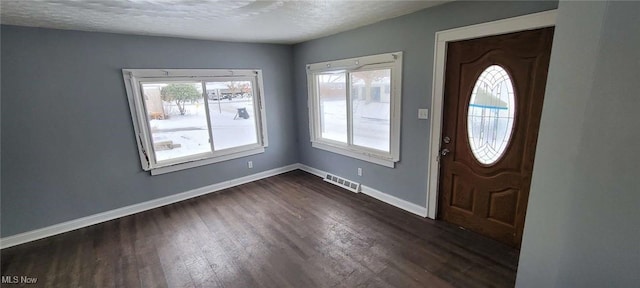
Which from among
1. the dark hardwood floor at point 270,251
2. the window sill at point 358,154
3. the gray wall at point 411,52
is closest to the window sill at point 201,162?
the dark hardwood floor at point 270,251

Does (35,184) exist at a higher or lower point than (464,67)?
lower

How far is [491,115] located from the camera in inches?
97.5

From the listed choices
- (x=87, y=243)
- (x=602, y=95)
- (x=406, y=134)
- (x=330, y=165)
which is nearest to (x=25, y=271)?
(x=87, y=243)

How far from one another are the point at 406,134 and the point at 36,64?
417 centimetres

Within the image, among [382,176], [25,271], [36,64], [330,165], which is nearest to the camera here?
[25,271]

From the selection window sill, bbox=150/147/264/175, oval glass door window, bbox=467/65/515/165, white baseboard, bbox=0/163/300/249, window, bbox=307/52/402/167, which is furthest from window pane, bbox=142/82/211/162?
oval glass door window, bbox=467/65/515/165

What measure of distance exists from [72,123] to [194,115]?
1.34 metres

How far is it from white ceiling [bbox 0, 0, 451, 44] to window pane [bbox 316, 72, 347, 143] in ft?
2.77

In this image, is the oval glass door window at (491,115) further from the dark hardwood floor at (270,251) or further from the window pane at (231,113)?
the window pane at (231,113)

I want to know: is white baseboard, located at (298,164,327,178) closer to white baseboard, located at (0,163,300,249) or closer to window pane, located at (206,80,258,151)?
white baseboard, located at (0,163,300,249)

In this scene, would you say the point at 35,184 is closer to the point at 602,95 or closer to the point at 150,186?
the point at 150,186

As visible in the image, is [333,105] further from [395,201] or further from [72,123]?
[72,123]

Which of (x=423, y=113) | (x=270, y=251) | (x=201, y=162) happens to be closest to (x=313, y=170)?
(x=201, y=162)

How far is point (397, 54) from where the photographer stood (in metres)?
3.03
